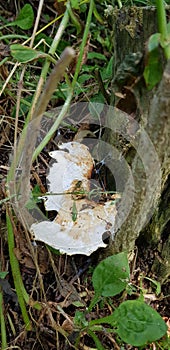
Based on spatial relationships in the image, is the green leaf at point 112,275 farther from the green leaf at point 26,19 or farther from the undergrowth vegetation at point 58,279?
the green leaf at point 26,19

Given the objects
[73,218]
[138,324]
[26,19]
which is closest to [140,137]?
[73,218]

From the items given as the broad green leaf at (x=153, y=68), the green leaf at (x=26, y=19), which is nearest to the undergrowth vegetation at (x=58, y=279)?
the green leaf at (x=26, y=19)

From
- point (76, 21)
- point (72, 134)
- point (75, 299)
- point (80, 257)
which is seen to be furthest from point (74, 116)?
point (75, 299)

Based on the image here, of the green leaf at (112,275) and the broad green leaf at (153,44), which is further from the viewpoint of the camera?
the green leaf at (112,275)

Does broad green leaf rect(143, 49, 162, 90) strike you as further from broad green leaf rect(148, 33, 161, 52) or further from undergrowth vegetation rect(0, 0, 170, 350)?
undergrowth vegetation rect(0, 0, 170, 350)

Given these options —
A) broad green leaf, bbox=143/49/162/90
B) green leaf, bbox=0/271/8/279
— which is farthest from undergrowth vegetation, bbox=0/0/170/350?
broad green leaf, bbox=143/49/162/90

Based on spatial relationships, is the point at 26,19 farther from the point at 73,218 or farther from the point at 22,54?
the point at 73,218
